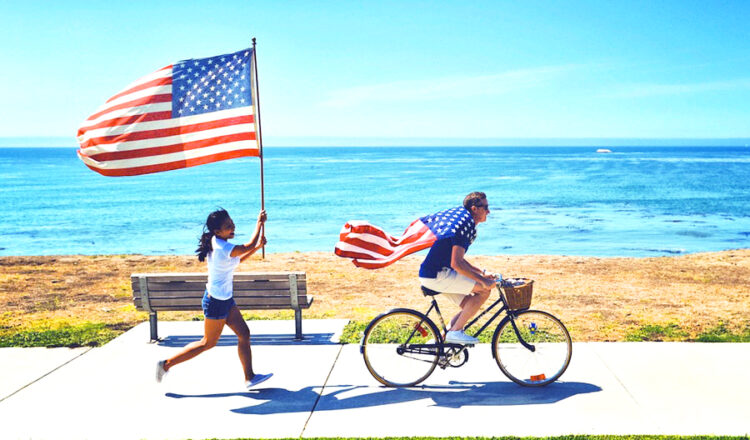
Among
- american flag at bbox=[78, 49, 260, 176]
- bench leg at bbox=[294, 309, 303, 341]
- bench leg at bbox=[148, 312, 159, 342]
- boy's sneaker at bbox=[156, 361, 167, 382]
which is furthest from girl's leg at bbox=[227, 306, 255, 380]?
bench leg at bbox=[148, 312, 159, 342]

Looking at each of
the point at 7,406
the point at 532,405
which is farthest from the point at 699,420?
the point at 7,406

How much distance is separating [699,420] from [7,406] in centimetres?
571

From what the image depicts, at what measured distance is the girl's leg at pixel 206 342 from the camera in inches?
225

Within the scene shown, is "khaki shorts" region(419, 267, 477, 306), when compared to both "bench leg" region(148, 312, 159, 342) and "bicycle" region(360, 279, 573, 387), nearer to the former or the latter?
"bicycle" region(360, 279, 573, 387)

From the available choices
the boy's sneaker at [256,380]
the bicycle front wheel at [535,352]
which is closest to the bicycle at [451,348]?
the bicycle front wheel at [535,352]

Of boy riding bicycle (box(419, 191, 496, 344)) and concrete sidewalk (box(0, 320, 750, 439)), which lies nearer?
concrete sidewalk (box(0, 320, 750, 439))

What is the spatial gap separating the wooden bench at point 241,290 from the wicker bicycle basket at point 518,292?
2590 mm

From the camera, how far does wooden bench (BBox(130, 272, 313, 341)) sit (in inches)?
288

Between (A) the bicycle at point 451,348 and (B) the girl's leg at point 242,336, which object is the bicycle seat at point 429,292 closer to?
(A) the bicycle at point 451,348

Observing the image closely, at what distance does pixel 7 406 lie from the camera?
5562 mm

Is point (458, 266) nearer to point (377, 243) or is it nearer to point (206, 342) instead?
point (377, 243)

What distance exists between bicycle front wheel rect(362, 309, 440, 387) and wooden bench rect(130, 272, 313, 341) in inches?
63.1

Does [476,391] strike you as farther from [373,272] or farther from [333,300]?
[373,272]

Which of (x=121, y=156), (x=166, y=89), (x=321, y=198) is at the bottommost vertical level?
(x=321, y=198)
